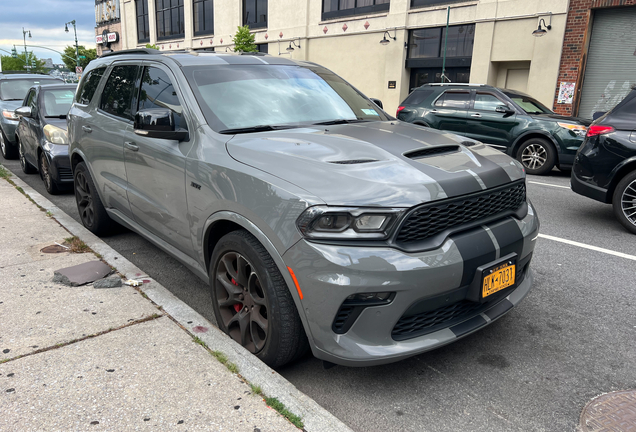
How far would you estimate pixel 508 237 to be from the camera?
8.96ft

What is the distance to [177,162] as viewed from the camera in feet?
10.8

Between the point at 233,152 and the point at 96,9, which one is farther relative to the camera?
the point at 96,9

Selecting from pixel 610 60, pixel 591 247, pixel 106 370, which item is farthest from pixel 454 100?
pixel 106 370

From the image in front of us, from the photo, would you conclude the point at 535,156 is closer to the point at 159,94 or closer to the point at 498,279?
the point at 498,279

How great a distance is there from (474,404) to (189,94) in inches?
104

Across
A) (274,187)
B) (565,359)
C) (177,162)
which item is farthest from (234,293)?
(565,359)

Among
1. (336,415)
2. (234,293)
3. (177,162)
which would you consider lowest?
(336,415)

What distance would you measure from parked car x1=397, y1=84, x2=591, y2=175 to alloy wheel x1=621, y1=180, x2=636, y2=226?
4.07m

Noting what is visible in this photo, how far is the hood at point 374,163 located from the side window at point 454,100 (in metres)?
8.21

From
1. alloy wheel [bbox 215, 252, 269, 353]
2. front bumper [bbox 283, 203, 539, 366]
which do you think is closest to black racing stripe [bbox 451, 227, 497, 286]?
front bumper [bbox 283, 203, 539, 366]

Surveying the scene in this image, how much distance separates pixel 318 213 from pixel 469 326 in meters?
1.07

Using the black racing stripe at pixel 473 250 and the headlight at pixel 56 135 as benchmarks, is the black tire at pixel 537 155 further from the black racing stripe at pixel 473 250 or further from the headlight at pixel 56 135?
the headlight at pixel 56 135

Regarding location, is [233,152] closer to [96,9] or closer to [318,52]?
[318,52]

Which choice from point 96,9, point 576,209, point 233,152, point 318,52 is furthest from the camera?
point 96,9
